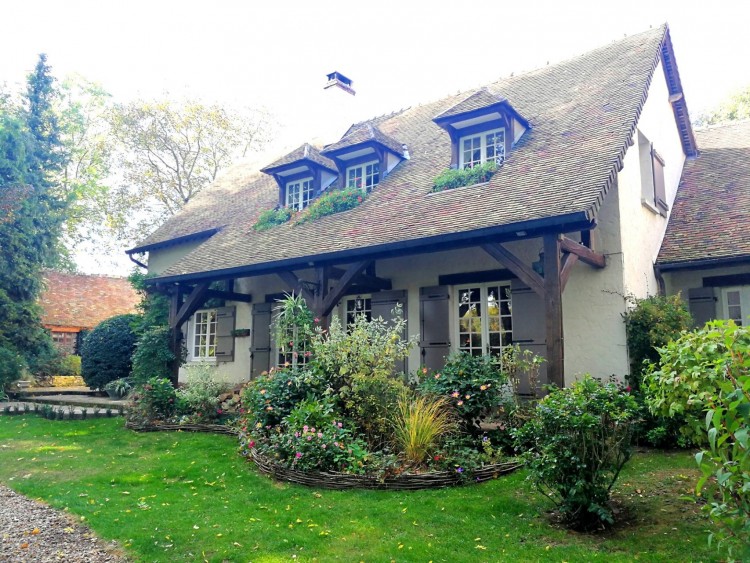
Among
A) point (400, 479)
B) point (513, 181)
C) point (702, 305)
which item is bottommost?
point (400, 479)

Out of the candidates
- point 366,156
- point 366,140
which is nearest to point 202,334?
point 366,156

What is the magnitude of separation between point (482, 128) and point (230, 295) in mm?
6324

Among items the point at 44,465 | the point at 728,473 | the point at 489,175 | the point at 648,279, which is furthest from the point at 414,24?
the point at 44,465

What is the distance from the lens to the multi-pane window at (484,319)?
9.38 metres

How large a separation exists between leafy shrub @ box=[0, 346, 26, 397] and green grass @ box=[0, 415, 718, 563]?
31.2ft

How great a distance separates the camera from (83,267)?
33469 mm

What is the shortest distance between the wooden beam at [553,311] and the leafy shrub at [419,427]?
4.51ft

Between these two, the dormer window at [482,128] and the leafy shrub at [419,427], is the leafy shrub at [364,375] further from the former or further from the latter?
the dormer window at [482,128]

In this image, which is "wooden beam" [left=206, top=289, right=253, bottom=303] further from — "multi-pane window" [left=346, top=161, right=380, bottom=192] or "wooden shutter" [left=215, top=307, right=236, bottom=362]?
"multi-pane window" [left=346, top=161, right=380, bottom=192]

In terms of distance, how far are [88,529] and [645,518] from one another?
4575mm

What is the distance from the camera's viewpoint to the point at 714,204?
10.5 meters

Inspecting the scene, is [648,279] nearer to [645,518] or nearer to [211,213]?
[645,518]

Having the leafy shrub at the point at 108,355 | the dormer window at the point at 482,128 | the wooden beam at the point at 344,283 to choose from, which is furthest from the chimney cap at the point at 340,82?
the wooden beam at the point at 344,283

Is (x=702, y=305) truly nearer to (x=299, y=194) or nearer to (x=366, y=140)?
(x=366, y=140)
